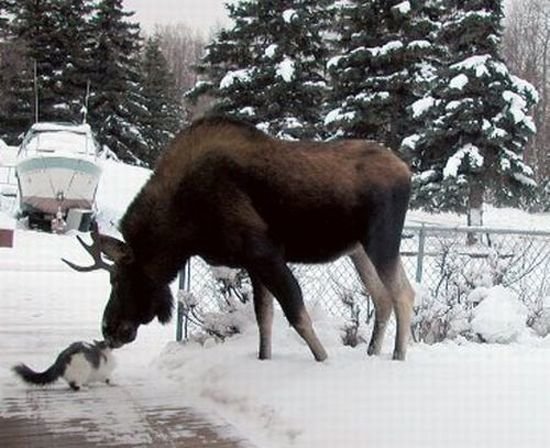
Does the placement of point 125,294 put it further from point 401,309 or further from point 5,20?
point 5,20

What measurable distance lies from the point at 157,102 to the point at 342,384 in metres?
38.7

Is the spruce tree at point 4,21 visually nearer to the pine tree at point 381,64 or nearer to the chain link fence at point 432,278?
the pine tree at point 381,64

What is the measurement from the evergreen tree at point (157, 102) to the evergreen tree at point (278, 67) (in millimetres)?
13237

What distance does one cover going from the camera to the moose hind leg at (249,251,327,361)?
5.33 m

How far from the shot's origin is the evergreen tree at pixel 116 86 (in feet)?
122

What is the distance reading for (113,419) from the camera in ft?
16.0

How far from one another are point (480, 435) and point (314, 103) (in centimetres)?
2308

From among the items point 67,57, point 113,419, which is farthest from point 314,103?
point 113,419

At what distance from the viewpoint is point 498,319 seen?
274 inches

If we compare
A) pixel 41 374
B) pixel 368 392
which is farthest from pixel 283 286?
pixel 41 374

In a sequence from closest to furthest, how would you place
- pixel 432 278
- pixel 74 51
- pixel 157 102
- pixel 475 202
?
pixel 432 278
pixel 475 202
pixel 74 51
pixel 157 102

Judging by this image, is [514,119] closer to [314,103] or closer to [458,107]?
[458,107]

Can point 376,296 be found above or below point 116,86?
below

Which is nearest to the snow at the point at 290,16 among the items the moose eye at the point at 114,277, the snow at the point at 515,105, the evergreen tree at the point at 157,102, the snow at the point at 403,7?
the snow at the point at 403,7
